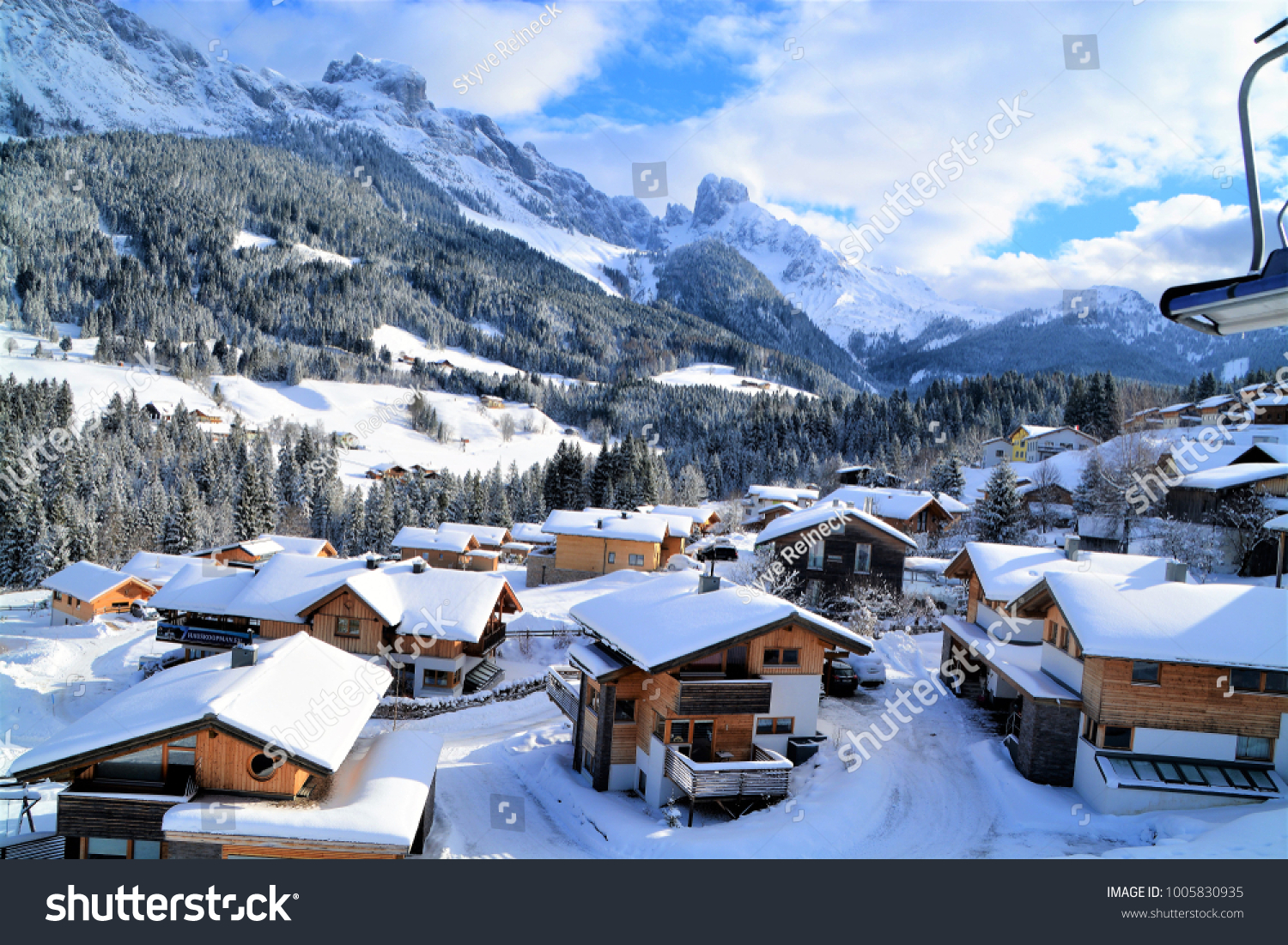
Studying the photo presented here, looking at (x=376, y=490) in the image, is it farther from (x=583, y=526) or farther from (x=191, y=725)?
(x=191, y=725)

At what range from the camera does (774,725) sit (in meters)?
20.7

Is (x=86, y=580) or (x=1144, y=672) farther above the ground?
(x=1144, y=672)

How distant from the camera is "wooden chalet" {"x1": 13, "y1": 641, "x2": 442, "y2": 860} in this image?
12852 millimetres

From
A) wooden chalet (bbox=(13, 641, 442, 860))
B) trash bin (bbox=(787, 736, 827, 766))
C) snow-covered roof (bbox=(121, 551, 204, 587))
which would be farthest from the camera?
snow-covered roof (bbox=(121, 551, 204, 587))

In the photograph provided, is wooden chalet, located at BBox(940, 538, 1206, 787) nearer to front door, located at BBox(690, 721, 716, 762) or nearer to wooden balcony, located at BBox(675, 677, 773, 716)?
wooden balcony, located at BBox(675, 677, 773, 716)

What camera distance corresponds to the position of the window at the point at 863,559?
3800 cm

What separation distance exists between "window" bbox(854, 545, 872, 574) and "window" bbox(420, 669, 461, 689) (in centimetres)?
2101

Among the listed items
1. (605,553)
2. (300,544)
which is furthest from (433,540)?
(605,553)

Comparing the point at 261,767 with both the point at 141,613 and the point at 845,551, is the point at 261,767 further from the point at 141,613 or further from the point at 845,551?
the point at 141,613

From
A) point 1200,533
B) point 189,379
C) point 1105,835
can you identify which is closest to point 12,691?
point 1105,835

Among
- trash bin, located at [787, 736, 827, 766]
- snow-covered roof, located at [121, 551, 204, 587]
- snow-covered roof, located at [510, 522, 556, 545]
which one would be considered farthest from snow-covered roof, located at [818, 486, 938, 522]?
snow-covered roof, located at [121, 551, 204, 587]

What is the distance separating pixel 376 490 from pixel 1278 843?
9325 cm

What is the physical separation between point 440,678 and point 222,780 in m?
19.0

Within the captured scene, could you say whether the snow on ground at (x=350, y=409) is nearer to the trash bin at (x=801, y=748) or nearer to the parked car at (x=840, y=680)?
the parked car at (x=840, y=680)
